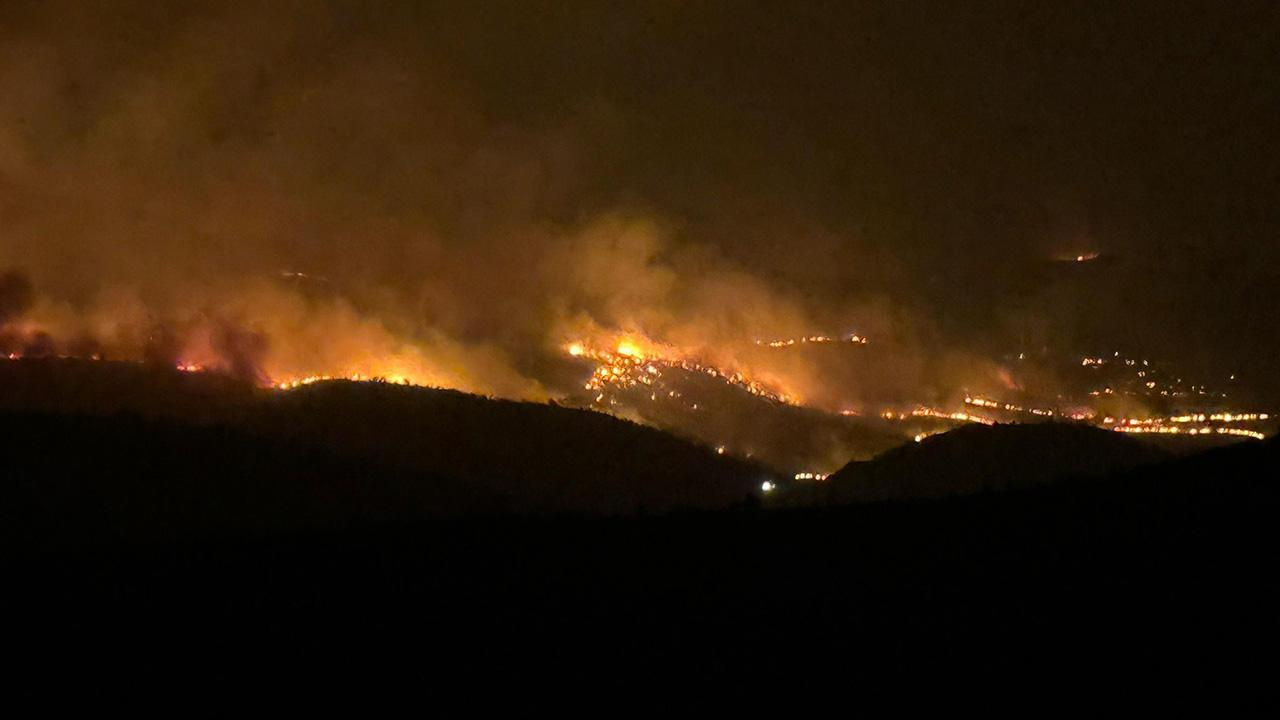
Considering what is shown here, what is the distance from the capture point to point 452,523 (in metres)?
6.21

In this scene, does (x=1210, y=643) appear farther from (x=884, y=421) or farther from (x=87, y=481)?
(x=884, y=421)

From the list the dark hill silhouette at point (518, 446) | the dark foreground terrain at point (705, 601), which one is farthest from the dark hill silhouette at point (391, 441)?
the dark foreground terrain at point (705, 601)

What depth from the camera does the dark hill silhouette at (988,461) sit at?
9.58 metres

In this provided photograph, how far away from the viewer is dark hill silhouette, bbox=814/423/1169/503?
377 inches

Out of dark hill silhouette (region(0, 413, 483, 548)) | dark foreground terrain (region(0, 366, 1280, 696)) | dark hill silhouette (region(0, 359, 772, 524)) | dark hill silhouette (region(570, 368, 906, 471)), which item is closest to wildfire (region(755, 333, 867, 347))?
dark hill silhouette (region(570, 368, 906, 471))

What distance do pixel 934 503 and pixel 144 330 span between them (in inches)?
373

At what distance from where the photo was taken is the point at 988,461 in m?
9.96

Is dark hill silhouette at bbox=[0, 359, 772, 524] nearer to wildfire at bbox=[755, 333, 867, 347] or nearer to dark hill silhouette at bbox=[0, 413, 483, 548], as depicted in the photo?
dark hill silhouette at bbox=[0, 413, 483, 548]

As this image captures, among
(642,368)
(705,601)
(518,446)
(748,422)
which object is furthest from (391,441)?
(705,601)

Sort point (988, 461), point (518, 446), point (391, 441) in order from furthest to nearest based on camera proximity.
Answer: point (518, 446) → point (391, 441) → point (988, 461)

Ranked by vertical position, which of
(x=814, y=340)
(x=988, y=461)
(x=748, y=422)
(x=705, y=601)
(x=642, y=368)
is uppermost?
(x=814, y=340)

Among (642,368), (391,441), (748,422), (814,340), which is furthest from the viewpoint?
(814,340)

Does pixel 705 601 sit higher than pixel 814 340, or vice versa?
pixel 814 340

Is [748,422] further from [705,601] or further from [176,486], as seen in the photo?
[705,601]
